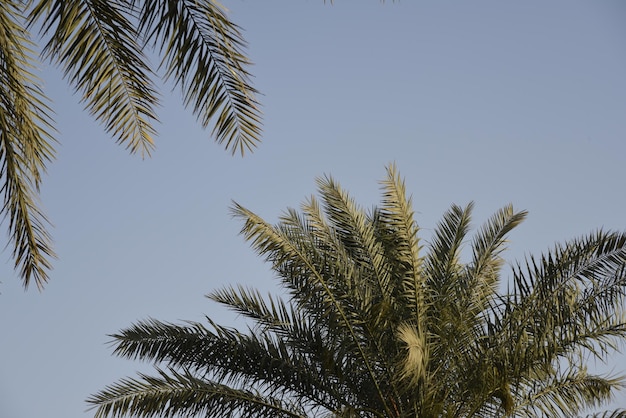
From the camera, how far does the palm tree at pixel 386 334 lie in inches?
421

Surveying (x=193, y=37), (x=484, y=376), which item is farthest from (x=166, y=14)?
(x=484, y=376)

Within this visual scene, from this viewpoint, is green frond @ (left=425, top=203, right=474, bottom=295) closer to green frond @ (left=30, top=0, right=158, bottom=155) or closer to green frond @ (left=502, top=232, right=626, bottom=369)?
green frond @ (left=502, top=232, right=626, bottom=369)

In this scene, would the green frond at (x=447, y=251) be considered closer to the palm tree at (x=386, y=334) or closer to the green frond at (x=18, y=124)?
the palm tree at (x=386, y=334)

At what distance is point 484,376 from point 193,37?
6.47 m

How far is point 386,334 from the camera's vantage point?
11406 mm

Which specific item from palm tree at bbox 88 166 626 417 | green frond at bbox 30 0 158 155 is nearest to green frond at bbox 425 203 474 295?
palm tree at bbox 88 166 626 417

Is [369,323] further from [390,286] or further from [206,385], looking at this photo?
[206,385]

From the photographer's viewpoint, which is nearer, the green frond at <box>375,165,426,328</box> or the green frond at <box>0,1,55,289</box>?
the green frond at <box>0,1,55,289</box>

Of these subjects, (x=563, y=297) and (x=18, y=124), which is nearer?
(x=18, y=124)

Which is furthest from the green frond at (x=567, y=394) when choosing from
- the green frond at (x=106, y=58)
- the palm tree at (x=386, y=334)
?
the green frond at (x=106, y=58)

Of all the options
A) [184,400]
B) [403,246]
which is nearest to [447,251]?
[403,246]

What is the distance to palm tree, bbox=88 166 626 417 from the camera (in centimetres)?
1070

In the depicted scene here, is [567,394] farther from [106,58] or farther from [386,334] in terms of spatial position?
[106,58]

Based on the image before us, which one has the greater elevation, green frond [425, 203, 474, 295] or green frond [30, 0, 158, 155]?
green frond [425, 203, 474, 295]
